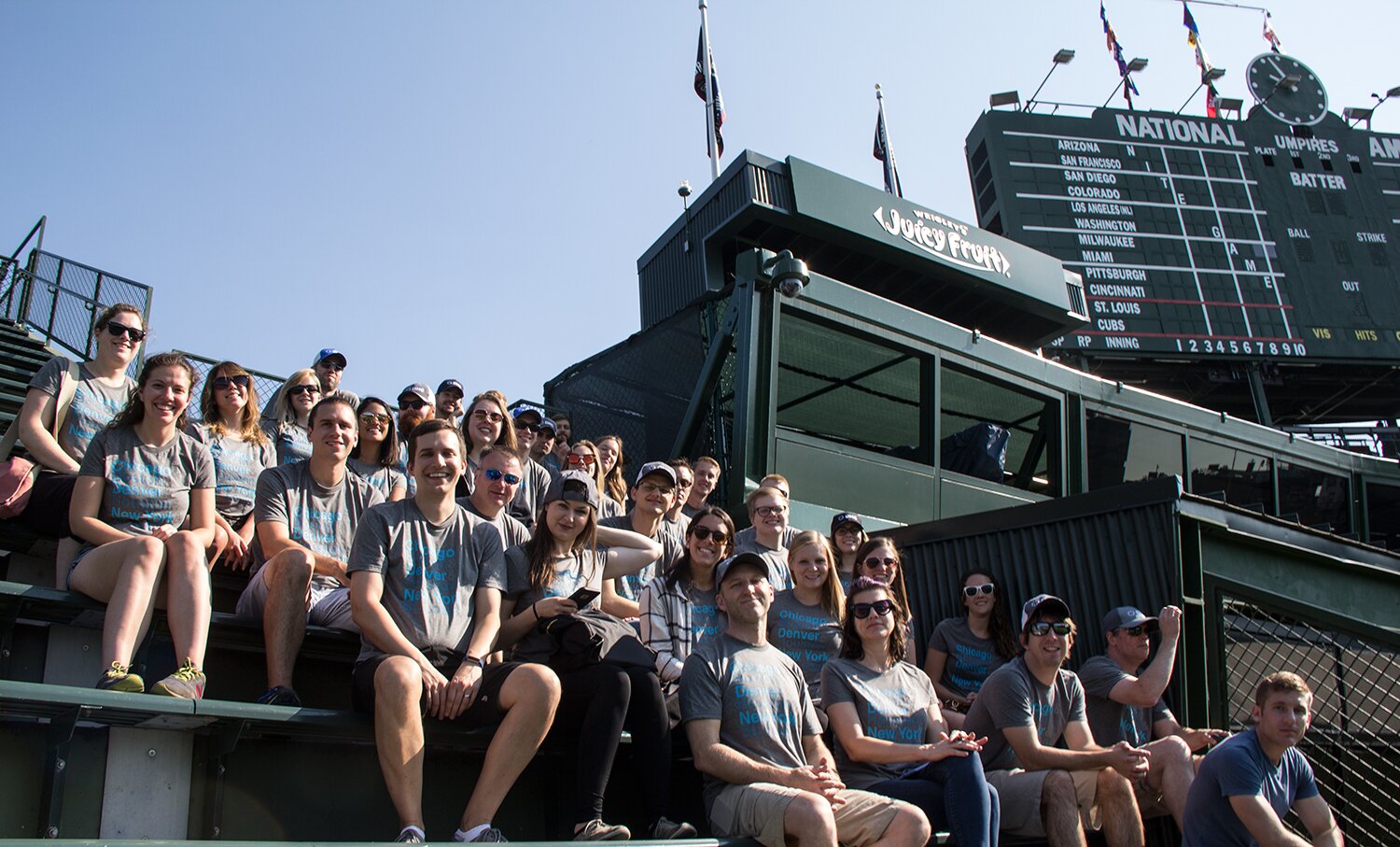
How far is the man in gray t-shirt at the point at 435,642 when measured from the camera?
12.3 ft

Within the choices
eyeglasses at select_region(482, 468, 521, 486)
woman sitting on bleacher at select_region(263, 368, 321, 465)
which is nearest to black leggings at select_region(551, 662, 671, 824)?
eyeglasses at select_region(482, 468, 521, 486)

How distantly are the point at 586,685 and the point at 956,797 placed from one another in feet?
4.90

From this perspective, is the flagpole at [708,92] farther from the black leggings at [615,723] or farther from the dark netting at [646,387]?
the black leggings at [615,723]

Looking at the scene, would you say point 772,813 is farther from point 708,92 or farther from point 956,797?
point 708,92

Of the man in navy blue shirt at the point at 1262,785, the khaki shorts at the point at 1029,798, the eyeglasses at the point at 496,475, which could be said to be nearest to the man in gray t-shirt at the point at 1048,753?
the khaki shorts at the point at 1029,798

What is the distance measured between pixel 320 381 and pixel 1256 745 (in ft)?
16.2

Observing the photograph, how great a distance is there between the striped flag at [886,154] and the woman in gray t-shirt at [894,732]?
1497 centimetres

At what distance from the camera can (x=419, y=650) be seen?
4047 millimetres

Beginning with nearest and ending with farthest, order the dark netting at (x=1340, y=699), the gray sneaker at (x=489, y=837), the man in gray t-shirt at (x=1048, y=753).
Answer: the gray sneaker at (x=489, y=837)
the man in gray t-shirt at (x=1048, y=753)
the dark netting at (x=1340, y=699)

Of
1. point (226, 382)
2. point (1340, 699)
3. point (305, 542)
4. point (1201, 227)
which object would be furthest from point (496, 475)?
point (1201, 227)

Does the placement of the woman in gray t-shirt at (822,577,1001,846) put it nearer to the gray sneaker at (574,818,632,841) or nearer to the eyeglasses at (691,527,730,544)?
the eyeglasses at (691,527,730,544)

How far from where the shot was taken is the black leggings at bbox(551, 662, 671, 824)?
4074mm

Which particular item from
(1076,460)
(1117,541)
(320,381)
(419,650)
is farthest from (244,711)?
(1076,460)

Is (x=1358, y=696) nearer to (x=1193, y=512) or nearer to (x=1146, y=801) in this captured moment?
(x=1193, y=512)
